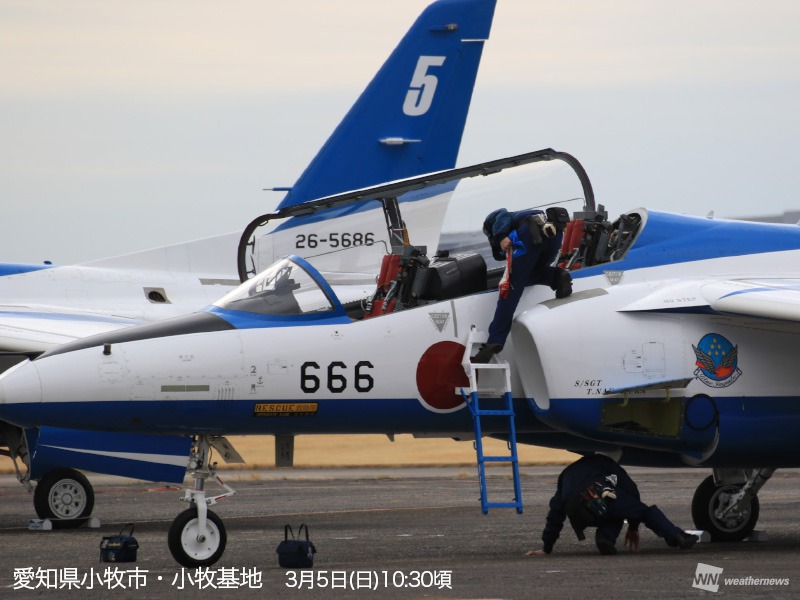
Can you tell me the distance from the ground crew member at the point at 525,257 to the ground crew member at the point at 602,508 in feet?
4.10

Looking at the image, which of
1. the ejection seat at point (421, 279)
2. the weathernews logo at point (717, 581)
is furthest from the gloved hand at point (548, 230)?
the weathernews logo at point (717, 581)

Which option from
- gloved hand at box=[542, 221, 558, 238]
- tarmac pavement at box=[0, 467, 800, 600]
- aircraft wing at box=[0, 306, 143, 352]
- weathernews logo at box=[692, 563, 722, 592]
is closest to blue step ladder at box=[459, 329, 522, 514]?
tarmac pavement at box=[0, 467, 800, 600]

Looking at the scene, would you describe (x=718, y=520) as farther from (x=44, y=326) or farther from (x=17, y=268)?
(x=17, y=268)

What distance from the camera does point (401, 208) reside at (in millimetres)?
12203

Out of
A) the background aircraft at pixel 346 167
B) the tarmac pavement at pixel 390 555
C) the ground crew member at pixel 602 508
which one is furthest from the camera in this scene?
the background aircraft at pixel 346 167

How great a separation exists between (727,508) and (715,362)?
7.36 feet

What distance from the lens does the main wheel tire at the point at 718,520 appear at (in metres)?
13.1

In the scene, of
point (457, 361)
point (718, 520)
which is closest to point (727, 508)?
point (718, 520)

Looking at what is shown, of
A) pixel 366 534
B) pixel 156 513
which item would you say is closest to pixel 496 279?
pixel 366 534

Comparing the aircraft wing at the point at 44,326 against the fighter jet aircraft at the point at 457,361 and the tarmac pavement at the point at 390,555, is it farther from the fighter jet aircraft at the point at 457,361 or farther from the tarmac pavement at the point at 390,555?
the fighter jet aircraft at the point at 457,361

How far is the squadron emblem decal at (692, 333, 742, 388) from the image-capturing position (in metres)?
11.4

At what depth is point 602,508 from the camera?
1130 centimetres

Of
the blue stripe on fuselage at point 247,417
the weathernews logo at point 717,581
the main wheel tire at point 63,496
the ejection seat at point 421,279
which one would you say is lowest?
the weathernews logo at point 717,581

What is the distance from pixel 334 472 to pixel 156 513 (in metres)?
9.20
